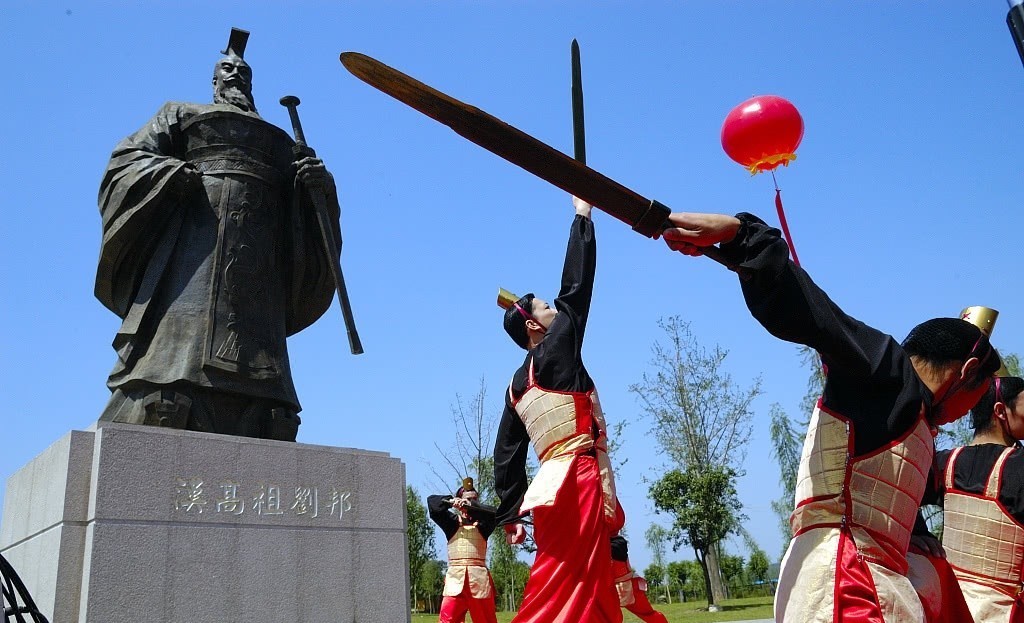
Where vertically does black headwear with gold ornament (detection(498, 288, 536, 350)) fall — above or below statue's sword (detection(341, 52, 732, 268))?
above

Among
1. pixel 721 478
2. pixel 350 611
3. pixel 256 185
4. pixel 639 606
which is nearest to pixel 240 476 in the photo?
pixel 350 611

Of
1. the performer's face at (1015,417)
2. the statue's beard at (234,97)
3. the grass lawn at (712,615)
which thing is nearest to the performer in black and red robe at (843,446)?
the performer's face at (1015,417)

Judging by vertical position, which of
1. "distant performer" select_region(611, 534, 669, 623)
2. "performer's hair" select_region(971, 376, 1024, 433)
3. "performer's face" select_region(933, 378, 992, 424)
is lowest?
"distant performer" select_region(611, 534, 669, 623)

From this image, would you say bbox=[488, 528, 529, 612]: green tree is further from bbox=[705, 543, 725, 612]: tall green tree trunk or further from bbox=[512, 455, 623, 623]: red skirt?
bbox=[512, 455, 623, 623]: red skirt

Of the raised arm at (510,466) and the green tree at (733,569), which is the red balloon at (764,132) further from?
the green tree at (733,569)

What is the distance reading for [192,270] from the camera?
5.97 metres

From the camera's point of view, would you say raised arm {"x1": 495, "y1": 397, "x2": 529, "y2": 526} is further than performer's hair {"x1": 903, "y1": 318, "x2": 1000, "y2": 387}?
Yes

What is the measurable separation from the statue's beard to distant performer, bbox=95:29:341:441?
1 centimetres

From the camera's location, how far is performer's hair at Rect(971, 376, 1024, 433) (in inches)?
154

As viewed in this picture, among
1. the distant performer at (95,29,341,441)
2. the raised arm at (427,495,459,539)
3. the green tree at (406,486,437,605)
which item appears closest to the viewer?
the distant performer at (95,29,341,441)

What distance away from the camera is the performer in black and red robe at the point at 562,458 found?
3.82 meters

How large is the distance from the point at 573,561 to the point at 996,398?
2041 mm

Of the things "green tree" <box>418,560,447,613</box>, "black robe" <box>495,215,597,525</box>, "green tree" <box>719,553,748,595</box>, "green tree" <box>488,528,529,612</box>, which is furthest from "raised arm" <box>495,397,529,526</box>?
"green tree" <box>719,553,748,595</box>

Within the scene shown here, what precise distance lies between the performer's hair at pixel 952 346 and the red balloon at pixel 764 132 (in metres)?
1.37
